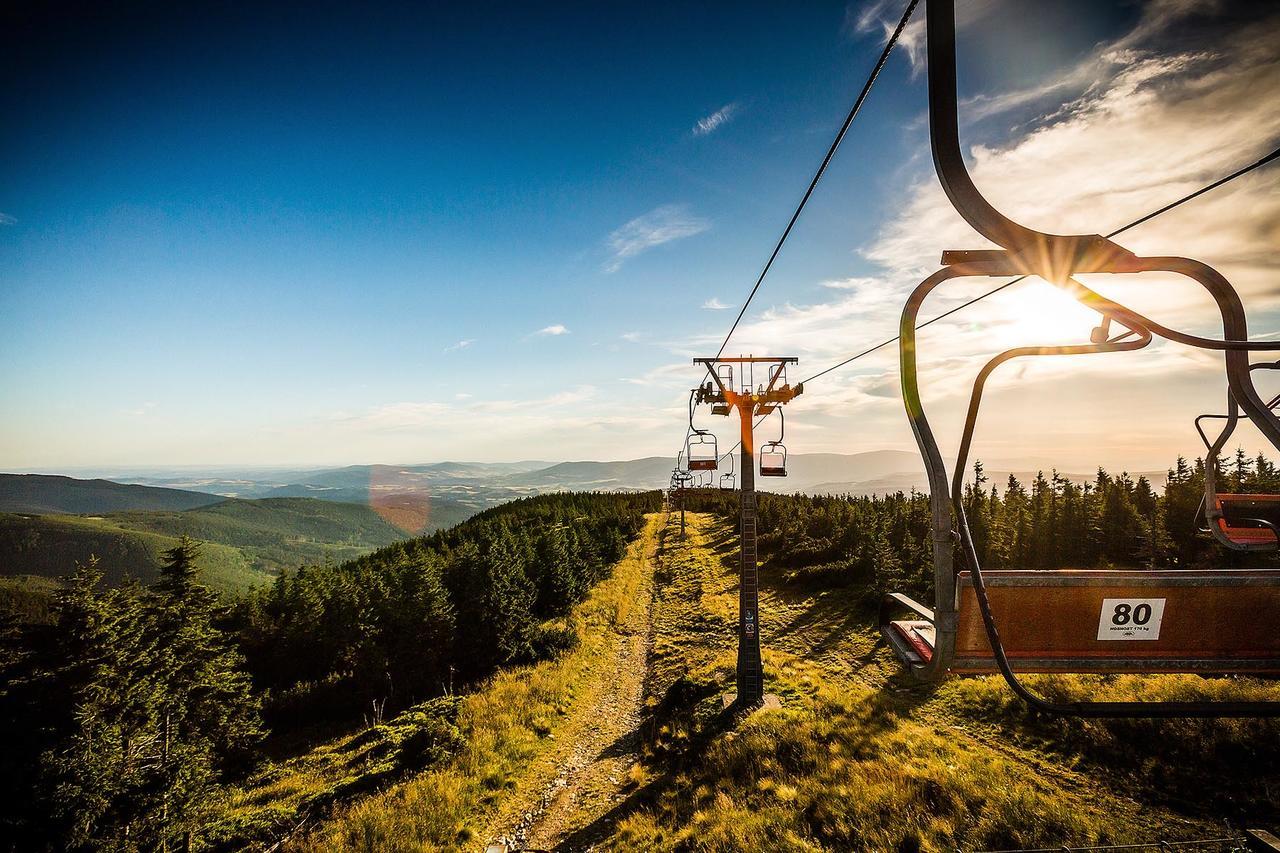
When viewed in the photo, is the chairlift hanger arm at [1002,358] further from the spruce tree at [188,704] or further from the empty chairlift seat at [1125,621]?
the spruce tree at [188,704]

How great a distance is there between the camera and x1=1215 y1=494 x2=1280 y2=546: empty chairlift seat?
10.4 ft

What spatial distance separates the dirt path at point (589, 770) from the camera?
13180mm

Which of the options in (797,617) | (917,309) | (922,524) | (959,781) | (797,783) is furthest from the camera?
(922,524)

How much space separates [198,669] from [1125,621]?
109ft

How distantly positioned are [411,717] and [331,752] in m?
4.60

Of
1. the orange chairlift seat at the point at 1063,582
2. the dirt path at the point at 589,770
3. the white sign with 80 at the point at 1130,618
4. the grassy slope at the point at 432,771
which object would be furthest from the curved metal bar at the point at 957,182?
the grassy slope at the point at 432,771

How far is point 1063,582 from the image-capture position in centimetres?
279

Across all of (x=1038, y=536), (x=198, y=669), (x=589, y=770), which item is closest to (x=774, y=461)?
(x=589, y=770)

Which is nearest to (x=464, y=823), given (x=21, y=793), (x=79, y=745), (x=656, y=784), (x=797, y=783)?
(x=656, y=784)

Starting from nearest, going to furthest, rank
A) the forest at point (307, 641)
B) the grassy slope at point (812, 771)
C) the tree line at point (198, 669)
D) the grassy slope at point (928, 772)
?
the grassy slope at point (928, 772)
the grassy slope at point (812, 771)
the tree line at point (198, 669)
the forest at point (307, 641)

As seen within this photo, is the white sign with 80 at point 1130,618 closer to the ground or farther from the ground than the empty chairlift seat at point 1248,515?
closer to the ground

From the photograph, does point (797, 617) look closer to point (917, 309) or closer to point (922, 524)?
point (922, 524)

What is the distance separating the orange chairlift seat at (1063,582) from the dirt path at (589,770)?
14.2m

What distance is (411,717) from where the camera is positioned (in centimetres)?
2500
